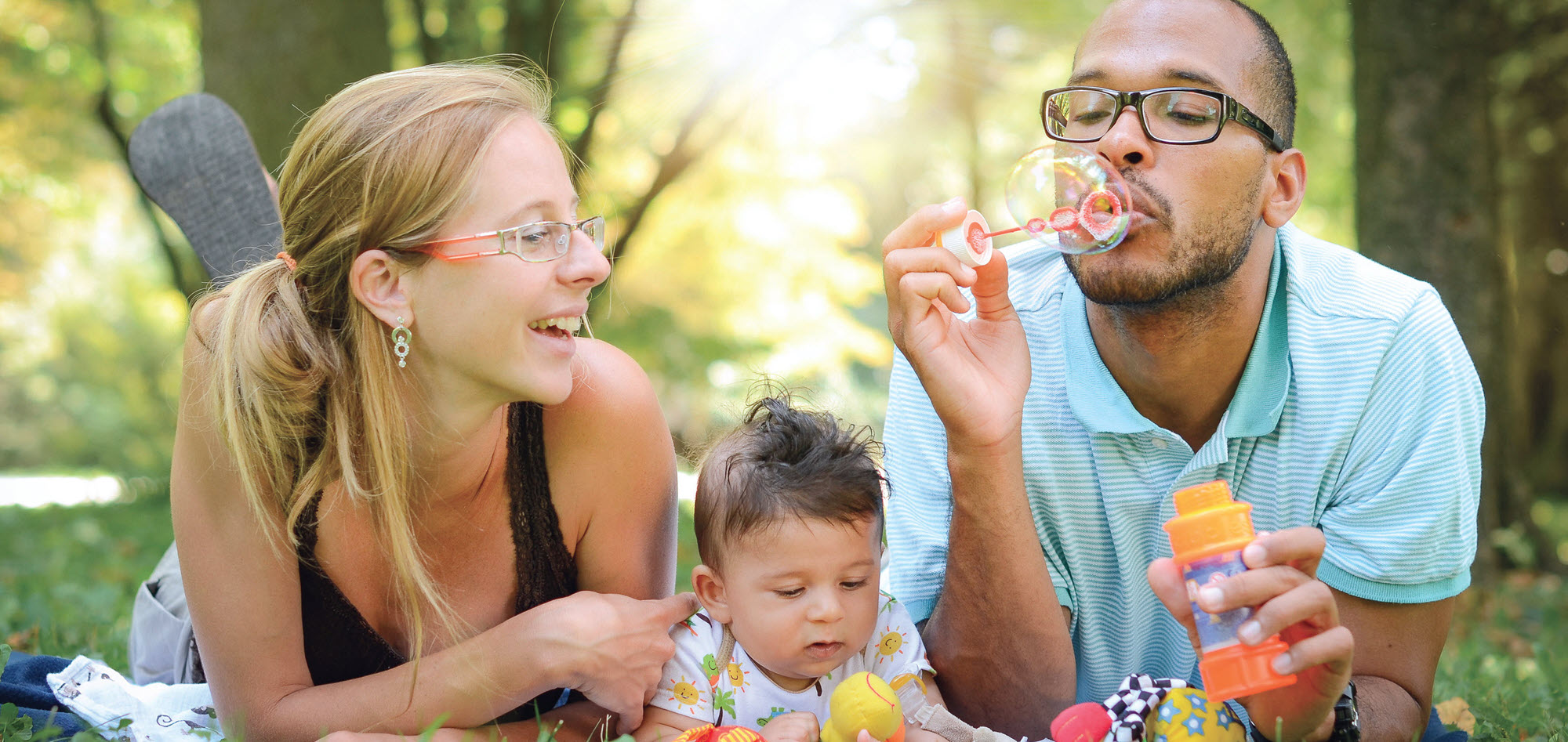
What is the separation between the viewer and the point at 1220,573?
1.94 metres

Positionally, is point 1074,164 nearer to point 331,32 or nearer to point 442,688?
point 442,688

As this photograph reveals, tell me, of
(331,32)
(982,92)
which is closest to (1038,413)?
(331,32)

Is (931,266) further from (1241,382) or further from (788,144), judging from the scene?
(788,144)

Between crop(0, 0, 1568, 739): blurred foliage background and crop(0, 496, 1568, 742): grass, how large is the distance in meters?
0.04

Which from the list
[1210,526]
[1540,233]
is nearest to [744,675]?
[1210,526]

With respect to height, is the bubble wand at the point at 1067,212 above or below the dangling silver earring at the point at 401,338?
above

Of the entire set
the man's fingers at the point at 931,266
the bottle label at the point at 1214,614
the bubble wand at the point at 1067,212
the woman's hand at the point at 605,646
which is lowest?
the woman's hand at the point at 605,646

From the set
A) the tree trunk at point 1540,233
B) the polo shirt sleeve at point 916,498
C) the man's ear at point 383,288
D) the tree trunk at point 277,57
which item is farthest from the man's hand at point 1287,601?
the tree trunk at point 1540,233

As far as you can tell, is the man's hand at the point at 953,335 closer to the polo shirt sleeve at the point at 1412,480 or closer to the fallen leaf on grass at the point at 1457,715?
the polo shirt sleeve at the point at 1412,480

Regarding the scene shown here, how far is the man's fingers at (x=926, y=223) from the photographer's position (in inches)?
97.2

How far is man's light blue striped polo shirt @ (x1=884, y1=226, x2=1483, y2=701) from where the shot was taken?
2.54 m

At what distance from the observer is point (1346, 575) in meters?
2.53

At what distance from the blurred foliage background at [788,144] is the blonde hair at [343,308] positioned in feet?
2.80

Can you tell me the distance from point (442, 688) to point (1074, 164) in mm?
1818
